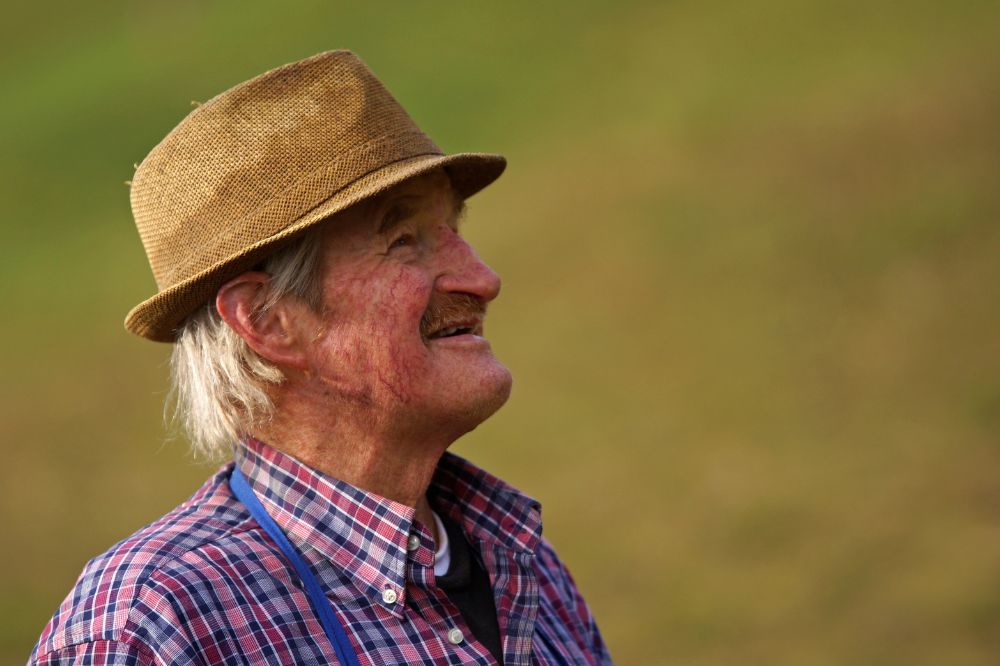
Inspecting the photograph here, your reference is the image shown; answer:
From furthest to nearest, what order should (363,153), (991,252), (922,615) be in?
(991,252)
(922,615)
(363,153)

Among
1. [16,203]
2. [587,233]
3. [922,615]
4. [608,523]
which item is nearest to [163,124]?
[16,203]

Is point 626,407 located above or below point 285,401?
below

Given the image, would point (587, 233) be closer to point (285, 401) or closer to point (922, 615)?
point (922, 615)

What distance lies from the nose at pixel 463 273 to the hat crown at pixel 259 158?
21cm

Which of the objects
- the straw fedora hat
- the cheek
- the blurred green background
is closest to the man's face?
the cheek

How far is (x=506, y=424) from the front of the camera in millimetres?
A: 9891

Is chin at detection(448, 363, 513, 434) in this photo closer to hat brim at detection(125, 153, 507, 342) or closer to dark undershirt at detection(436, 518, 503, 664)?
dark undershirt at detection(436, 518, 503, 664)

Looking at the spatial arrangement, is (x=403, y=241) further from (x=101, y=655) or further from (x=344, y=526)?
(x=101, y=655)

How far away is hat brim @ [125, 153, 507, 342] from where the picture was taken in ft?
7.97

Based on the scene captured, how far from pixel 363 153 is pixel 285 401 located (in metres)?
0.54

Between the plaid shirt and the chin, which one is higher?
the chin

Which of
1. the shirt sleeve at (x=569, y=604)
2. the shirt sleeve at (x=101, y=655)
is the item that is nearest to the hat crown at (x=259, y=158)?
the shirt sleeve at (x=101, y=655)

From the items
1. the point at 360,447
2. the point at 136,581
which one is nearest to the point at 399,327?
the point at 360,447

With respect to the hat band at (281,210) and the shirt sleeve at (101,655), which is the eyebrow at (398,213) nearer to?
the hat band at (281,210)
